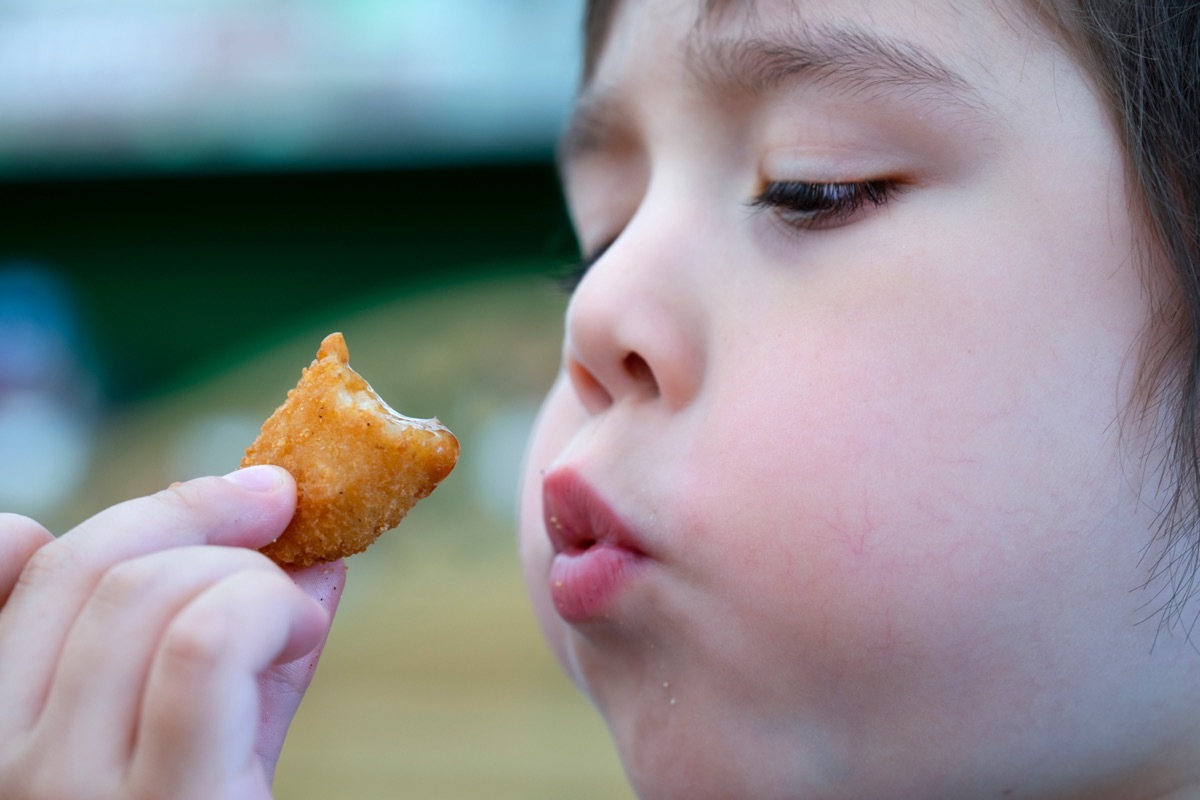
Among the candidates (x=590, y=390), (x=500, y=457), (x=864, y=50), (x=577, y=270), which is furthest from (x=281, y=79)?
(x=864, y=50)

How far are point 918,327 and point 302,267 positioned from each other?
8.91 feet

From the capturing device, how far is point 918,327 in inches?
23.0

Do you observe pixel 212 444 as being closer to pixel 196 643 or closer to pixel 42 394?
pixel 42 394

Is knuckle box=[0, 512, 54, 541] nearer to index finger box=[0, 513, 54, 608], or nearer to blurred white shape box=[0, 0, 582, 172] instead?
index finger box=[0, 513, 54, 608]

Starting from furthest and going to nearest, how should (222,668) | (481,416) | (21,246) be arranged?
(21,246)
(481,416)
(222,668)

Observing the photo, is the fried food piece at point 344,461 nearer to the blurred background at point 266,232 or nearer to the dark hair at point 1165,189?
the dark hair at point 1165,189

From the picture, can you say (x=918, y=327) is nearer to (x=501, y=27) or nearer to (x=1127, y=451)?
(x=1127, y=451)

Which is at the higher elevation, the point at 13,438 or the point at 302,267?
the point at 302,267

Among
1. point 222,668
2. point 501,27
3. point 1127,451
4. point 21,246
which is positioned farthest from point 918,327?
point 21,246

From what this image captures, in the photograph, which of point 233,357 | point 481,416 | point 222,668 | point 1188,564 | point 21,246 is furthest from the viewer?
point 21,246

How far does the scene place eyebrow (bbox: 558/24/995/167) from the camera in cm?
59

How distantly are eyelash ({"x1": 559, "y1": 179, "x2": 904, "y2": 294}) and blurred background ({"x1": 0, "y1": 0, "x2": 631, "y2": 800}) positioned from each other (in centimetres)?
189

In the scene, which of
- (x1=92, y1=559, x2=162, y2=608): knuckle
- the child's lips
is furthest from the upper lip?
(x1=92, y1=559, x2=162, y2=608): knuckle

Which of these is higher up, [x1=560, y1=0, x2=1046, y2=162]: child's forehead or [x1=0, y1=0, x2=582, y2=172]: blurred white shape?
[x1=560, y1=0, x2=1046, y2=162]: child's forehead
